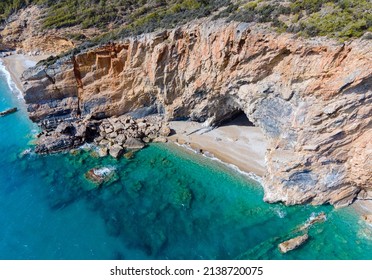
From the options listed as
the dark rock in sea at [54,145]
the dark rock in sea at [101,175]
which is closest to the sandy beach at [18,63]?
the dark rock in sea at [54,145]

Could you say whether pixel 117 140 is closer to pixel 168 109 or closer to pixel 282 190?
pixel 168 109

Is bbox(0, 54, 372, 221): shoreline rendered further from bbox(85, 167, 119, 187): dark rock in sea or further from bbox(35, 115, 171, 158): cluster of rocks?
bbox(85, 167, 119, 187): dark rock in sea

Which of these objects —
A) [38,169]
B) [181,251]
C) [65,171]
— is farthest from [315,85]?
[38,169]

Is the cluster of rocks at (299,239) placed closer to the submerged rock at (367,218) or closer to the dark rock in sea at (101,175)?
the submerged rock at (367,218)

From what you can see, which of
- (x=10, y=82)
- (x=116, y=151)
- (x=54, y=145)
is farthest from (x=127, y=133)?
(x=10, y=82)

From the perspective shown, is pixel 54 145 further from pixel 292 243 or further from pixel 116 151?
pixel 292 243
